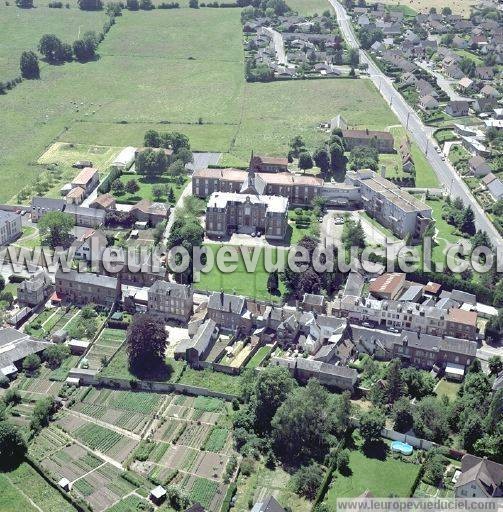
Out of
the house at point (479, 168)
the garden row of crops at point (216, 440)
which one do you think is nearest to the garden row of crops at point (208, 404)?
the garden row of crops at point (216, 440)

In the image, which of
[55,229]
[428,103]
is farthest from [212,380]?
[428,103]


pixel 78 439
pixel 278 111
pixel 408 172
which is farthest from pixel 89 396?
pixel 278 111

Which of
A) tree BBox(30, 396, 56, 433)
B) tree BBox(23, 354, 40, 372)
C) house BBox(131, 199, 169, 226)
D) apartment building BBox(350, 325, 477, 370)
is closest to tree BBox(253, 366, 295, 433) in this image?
apartment building BBox(350, 325, 477, 370)

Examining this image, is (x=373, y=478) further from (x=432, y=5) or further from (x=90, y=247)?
(x=432, y=5)

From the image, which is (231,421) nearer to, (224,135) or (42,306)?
(42,306)

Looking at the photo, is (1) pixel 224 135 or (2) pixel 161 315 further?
(1) pixel 224 135

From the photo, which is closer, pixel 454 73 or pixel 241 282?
pixel 241 282

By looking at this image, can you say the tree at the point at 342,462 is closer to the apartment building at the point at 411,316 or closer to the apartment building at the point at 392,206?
the apartment building at the point at 411,316
